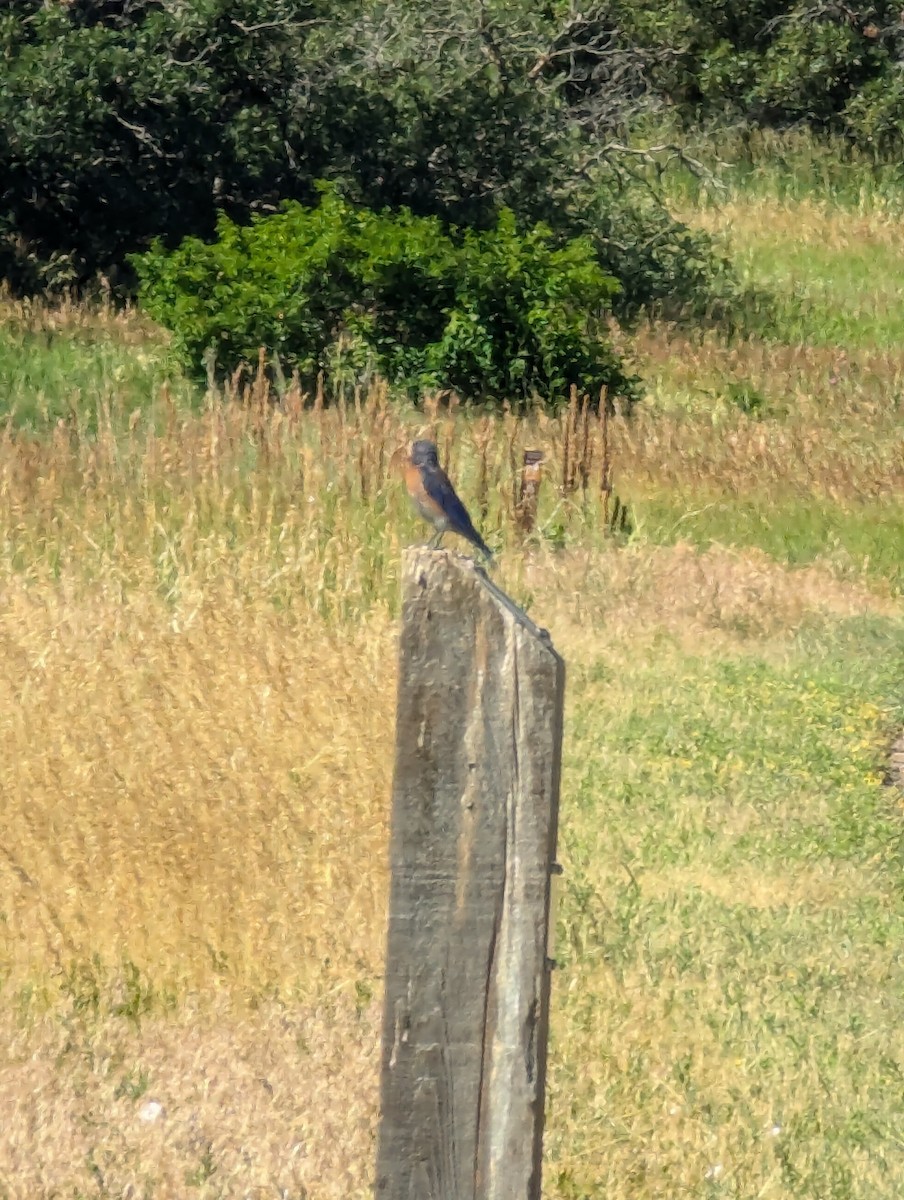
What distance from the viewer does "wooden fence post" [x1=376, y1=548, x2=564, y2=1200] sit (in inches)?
92.7

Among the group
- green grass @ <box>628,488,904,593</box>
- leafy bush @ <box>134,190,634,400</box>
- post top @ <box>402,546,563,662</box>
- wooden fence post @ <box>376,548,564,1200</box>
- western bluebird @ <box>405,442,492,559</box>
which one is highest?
post top @ <box>402,546,563,662</box>

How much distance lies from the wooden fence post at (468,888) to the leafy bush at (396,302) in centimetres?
1105

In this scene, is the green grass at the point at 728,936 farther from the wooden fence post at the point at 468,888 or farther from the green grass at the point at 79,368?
the green grass at the point at 79,368

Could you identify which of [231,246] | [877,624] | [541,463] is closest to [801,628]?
[877,624]

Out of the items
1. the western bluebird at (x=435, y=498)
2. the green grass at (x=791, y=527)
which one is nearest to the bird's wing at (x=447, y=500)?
the western bluebird at (x=435, y=498)

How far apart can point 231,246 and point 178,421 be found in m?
4.35

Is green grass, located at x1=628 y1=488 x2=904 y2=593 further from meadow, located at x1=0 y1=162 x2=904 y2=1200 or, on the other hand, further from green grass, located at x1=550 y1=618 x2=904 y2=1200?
green grass, located at x1=550 y1=618 x2=904 y2=1200

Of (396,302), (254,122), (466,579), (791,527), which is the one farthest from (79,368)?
(466,579)

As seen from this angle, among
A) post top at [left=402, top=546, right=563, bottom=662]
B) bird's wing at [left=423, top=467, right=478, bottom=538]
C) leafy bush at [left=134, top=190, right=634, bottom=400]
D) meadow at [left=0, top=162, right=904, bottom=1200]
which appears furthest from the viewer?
leafy bush at [left=134, top=190, right=634, bottom=400]

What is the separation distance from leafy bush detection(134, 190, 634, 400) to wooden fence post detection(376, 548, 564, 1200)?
36.2 feet

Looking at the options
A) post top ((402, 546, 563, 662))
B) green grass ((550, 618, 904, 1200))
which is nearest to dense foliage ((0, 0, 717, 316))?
green grass ((550, 618, 904, 1200))

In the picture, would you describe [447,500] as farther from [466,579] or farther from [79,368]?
[79,368]

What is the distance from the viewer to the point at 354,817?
5312 mm

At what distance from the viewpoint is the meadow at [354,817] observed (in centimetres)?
400
